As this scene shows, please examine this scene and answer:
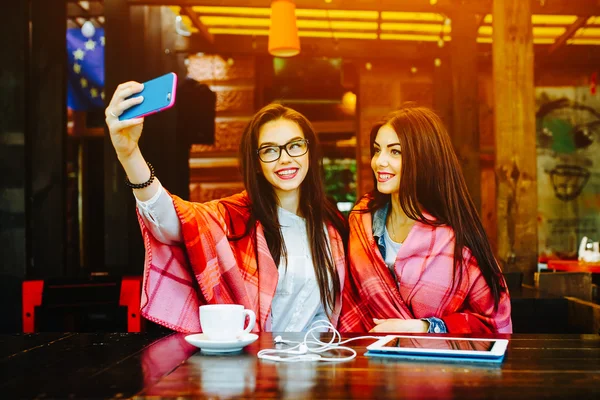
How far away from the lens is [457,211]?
216cm

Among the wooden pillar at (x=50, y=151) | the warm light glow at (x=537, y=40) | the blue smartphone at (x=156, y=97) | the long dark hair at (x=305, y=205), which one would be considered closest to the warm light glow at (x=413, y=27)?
the warm light glow at (x=537, y=40)

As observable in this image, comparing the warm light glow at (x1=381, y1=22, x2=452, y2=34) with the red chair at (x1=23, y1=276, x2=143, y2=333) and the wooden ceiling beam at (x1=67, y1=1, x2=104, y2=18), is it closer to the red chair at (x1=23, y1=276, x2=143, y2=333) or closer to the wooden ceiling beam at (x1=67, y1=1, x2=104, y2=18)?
the wooden ceiling beam at (x1=67, y1=1, x2=104, y2=18)

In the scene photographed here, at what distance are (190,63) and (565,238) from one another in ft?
16.6

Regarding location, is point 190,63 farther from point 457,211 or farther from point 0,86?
point 457,211

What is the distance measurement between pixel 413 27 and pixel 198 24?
2.37 m

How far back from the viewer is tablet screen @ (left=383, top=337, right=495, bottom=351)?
4.31 feet

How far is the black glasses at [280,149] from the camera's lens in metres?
2.21

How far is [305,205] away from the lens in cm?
231

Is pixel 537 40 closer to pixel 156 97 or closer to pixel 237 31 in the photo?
pixel 237 31

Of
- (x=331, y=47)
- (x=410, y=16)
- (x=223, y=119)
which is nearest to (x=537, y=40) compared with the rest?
(x=410, y=16)

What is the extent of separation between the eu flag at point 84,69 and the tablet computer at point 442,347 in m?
6.54

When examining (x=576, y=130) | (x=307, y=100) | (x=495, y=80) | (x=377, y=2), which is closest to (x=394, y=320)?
(x=495, y=80)

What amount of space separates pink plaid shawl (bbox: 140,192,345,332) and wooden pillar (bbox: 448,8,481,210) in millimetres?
3742

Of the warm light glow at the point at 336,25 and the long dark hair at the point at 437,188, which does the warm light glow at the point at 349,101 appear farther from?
the long dark hair at the point at 437,188
